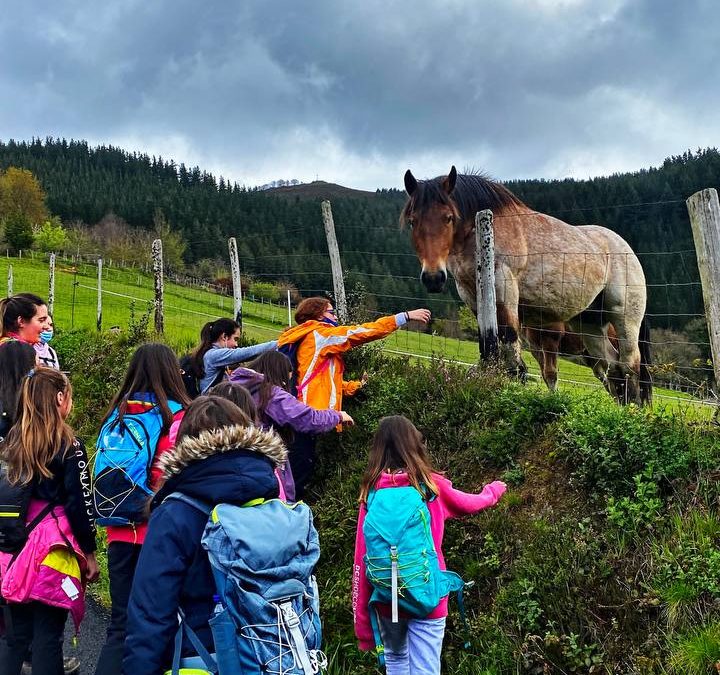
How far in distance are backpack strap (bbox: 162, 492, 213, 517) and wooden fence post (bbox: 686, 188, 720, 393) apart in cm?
352

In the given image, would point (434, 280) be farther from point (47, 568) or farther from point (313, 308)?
point (47, 568)

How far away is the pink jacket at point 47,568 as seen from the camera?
11.1ft

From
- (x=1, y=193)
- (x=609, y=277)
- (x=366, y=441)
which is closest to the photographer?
(x=366, y=441)

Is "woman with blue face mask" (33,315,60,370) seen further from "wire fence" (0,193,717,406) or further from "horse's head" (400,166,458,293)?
"horse's head" (400,166,458,293)

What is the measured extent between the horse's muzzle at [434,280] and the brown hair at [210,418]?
3.63 metres

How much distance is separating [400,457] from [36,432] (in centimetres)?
208

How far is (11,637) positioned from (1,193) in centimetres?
8839

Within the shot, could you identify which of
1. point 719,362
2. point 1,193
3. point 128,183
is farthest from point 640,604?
point 128,183

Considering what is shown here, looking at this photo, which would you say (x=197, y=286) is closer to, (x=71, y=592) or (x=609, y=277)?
(x=609, y=277)

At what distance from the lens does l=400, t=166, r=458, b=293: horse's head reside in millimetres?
6316

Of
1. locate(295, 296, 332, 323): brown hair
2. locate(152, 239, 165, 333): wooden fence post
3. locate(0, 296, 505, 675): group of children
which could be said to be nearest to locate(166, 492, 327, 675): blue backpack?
locate(0, 296, 505, 675): group of children

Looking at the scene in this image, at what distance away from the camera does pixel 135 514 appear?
3533 millimetres

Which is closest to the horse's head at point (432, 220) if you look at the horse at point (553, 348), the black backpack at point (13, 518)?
the horse at point (553, 348)

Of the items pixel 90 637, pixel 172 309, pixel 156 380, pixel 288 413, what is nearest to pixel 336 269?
pixel 288 413
